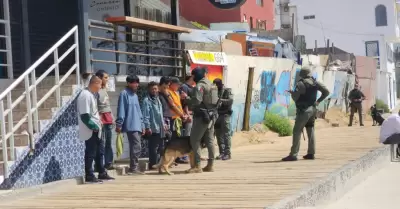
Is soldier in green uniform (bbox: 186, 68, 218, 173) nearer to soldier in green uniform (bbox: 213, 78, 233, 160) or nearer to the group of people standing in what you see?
the group of people standing

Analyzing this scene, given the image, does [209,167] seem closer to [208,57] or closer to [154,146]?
[154,146]

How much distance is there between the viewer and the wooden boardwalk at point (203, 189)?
23.6ft

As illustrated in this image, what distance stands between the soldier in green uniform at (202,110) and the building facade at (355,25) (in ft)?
124

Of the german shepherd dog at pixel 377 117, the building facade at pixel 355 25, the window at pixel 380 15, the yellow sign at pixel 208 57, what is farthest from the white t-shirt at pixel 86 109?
the window at pixel 380 15

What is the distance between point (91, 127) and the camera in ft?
28.6

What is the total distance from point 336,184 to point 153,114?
11.1 feet

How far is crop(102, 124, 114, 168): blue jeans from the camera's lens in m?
9.74

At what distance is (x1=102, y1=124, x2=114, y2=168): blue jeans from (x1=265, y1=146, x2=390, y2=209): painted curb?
347cm

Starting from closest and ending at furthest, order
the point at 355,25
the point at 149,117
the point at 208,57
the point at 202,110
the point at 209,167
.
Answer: the point at 202,110 → the point at 209,167 → the point at 149,117 → the point at 208,57 → the point at 355,25

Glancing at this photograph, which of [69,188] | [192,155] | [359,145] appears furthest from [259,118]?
[69,188]

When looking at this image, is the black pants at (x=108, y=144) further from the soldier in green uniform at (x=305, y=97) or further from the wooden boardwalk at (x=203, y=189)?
the soldier in green uniform at (x=305, y=97)

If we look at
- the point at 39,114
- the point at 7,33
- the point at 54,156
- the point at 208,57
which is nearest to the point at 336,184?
the point at 54,156

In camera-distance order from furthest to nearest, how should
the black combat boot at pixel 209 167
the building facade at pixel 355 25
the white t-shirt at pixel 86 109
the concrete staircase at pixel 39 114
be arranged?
the building facade at pixel 355 25, the black combat boot at pixel 209 167, the white t-shirt at pixel 86 109, the concrete staircase at pixel 39 114

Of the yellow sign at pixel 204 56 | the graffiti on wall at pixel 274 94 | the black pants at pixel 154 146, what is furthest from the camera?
the graffiti on wall at pixel 274 94
